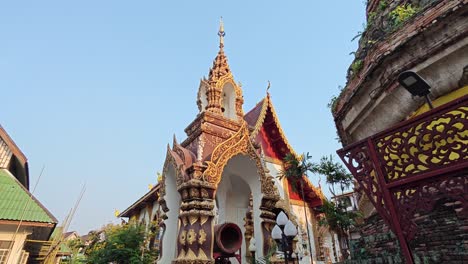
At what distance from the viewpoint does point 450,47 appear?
256 centimetres

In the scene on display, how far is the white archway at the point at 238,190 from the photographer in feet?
23.9

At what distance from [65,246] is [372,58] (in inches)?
630

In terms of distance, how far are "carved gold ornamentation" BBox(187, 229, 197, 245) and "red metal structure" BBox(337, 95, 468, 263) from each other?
421 cm

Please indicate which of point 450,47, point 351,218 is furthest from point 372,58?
point 351,218

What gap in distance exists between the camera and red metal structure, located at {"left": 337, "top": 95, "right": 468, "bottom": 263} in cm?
199

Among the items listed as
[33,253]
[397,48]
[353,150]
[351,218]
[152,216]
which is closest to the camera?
[353,150]

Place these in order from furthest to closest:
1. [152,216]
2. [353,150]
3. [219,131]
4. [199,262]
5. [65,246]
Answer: [152,216], [65,246], [219,131], [199,262], [353,150]

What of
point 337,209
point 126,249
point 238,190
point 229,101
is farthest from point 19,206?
point 337,209

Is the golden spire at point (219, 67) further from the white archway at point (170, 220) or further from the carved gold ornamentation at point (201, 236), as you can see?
the carved gold ornamentation at point (201, 236)

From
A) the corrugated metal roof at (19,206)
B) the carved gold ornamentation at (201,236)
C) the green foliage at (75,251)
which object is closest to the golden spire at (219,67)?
the carved gold ornamentation at (201,236)

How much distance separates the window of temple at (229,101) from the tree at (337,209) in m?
3.24

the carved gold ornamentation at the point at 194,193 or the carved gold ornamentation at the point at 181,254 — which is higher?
the carved gold ornamentation at the point at 194,193

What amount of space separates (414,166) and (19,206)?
9.77 m

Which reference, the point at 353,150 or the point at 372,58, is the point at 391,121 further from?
the point at 353,150
